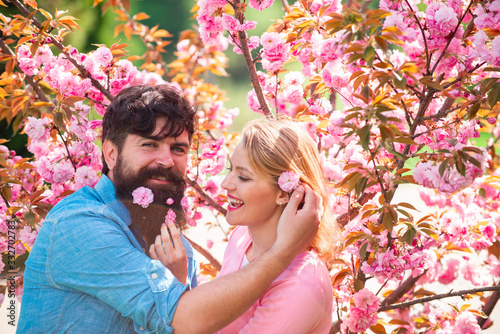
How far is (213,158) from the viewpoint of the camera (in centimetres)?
239

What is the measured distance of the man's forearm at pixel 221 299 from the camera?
122cm

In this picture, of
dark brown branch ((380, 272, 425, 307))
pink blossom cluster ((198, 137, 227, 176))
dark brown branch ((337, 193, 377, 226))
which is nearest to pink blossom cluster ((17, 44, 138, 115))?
pink blossom cluster ((198, 137, 227, 176))

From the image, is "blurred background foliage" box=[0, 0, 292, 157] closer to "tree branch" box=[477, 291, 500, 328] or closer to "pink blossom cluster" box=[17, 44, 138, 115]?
"pink blossom cluster" box=[17, 44, 138, 115]

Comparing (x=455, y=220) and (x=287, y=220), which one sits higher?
(x=287, y=220)

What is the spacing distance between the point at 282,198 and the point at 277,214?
7 cm

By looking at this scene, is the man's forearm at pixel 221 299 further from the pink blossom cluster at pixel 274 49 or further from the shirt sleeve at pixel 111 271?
the pink blossom cluster at pixel 274 49

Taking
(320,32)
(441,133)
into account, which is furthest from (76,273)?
(441,133)

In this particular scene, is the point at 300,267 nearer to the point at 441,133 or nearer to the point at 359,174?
the point at 359,174

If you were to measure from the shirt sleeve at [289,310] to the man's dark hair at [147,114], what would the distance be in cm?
70

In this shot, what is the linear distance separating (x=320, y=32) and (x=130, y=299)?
4.21 feet

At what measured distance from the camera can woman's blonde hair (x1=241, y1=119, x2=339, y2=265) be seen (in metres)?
1.47

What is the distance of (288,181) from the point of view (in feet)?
4.70

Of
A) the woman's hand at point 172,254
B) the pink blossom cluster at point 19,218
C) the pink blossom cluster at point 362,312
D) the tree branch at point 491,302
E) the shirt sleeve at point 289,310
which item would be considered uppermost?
the woman's hand at point 172,254

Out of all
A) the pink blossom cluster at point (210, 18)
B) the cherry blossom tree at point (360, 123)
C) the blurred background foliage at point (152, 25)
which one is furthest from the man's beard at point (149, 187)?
the blurred background foliage at point (152, 25)
